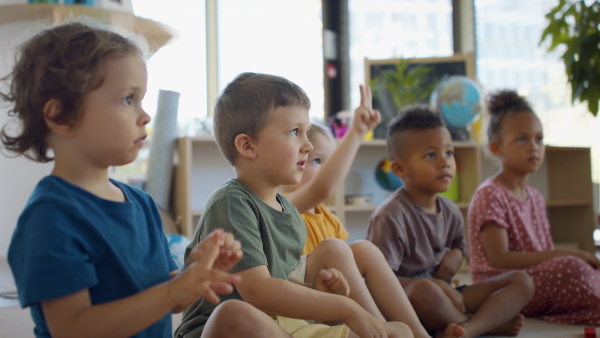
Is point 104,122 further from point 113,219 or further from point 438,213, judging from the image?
point 438,213

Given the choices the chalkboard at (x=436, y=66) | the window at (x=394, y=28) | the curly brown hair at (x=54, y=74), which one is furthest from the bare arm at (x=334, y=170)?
the window at (x=394, y=28)

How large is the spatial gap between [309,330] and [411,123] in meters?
0.87

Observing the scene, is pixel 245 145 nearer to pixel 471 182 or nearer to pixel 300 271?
pixel 300 271

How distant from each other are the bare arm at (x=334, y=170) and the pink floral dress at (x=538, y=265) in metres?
0.63

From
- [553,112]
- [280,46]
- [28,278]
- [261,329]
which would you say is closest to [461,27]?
[553,112]

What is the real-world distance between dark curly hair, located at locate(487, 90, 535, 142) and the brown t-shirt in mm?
558

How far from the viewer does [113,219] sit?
81 centimetres

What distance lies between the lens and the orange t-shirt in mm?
1522

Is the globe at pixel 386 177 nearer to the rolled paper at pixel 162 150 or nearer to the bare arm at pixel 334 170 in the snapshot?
the rolled paper at pixel 162 150

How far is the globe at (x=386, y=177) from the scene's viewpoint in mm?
3236

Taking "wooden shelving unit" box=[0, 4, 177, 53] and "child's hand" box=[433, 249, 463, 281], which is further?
"wooden shelving unit" box=[0, 4, 177, 53]

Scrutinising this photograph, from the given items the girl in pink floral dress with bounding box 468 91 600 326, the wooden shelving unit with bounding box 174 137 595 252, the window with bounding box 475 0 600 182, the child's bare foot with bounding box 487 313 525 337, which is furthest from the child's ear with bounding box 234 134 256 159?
the window with bounding box 475 0 600 182

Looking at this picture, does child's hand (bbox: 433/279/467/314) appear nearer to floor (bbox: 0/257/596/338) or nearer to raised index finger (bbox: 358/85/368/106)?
floor (bbox: 0/257/596/338)

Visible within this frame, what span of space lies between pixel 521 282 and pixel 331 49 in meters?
2.68
